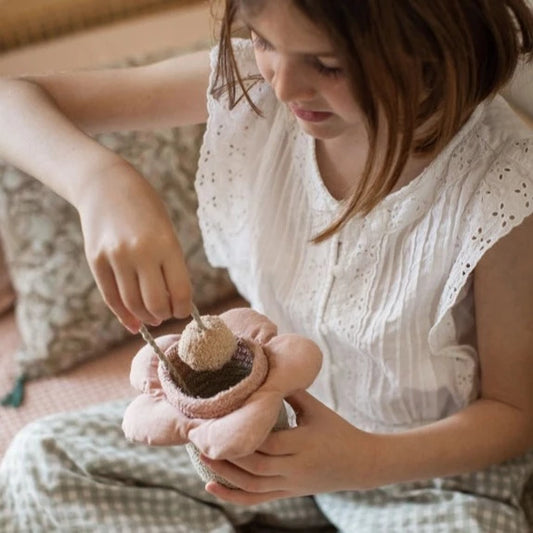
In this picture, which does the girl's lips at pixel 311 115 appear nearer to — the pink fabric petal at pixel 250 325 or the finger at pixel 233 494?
the pink fabric petal at pixel 250 325

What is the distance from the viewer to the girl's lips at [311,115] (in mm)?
707

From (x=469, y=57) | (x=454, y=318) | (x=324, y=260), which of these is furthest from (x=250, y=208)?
(x=469, y=57)

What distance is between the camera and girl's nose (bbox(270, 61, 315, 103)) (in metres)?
0.66

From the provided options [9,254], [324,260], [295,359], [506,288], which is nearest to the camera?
[295,359]

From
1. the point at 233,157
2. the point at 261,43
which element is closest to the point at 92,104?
the point at 233,157

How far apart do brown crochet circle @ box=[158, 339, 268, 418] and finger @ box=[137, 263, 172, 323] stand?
5 cm

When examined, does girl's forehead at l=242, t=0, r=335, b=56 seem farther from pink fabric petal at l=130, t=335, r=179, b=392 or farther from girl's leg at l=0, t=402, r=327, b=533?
girl's leg at l=0, t=402, r=327, b=533

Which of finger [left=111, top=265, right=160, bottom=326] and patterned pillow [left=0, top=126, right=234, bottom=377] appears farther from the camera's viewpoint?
patterned pillow [left=0, top=126, right=234, bottom=377]

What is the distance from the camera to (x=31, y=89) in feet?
2.82

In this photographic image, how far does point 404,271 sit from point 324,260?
0.09 m

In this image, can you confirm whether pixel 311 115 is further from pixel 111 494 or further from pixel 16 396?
pixel 16 396

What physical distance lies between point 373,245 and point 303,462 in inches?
8.5

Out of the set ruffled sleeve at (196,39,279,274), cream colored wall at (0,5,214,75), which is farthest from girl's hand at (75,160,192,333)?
cream colored wall at (0,5,214,75)

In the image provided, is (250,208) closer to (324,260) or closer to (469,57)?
(324,260)
